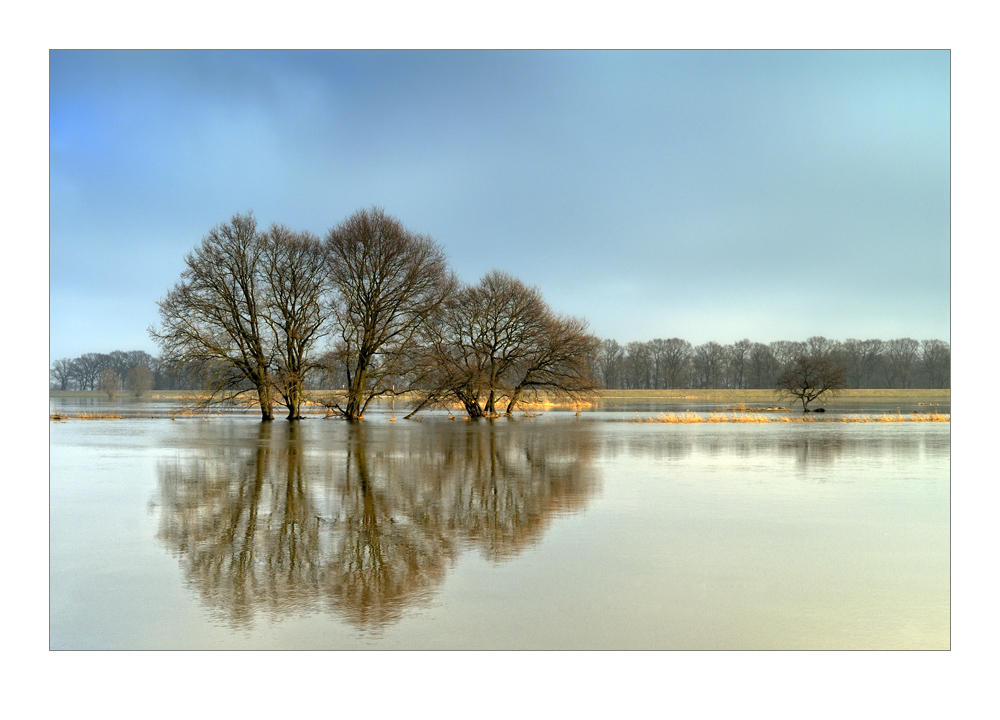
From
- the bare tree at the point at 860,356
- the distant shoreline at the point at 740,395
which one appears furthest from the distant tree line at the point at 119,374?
the bare tree at the point at 860,356

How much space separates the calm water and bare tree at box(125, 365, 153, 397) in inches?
1172

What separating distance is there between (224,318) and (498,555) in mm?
31048

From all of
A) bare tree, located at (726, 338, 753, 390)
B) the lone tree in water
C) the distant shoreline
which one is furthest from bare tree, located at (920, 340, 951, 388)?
bare tree, located at (726, 338, 753, 390)

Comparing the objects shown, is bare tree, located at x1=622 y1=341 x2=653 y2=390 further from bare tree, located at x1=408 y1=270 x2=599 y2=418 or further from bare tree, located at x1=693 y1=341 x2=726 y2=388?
bare tree, located at x1=408 y1=270 x2=599 y2=418

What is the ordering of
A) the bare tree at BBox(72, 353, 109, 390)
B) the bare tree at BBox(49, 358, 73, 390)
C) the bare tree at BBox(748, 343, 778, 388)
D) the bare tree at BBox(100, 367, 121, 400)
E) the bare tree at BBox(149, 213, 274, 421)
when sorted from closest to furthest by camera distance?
the bare tree at BBox(49, 358, 73, 390) → the bare tree at BBox(149, 213, 274, 421) → the bare tree at BBox(72, 353, 109, 390) → the bare tree at BBox(100, 367, 121, 400) → the bare tree at BBox(748, 343, 778, 388)

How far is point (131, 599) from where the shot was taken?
6.05 m

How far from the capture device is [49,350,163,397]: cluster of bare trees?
42.5m

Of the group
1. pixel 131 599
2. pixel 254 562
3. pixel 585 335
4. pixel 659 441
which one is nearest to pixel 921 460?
pixel 659 441

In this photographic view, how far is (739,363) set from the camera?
314 feet

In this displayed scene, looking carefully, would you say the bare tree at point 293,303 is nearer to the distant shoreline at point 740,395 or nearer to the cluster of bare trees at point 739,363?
the distant shoreline at point 740,395

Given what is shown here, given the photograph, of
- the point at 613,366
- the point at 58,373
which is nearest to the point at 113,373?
the point at 58,373

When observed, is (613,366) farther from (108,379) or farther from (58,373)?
(58,373)

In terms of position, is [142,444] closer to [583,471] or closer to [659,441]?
[583,471]

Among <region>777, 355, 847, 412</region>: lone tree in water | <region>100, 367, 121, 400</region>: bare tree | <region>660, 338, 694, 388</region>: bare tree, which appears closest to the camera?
<region>777, 355, 847, 412</region>: lone tree in water
